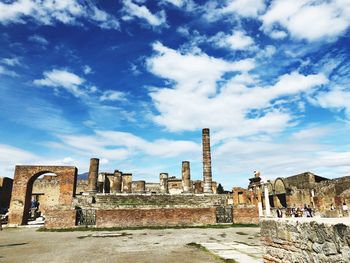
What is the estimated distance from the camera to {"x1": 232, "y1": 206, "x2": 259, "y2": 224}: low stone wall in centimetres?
1623

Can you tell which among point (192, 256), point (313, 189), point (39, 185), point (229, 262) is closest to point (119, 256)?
point (192, 256)

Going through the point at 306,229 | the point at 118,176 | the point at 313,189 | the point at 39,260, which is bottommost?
the point at 39,260

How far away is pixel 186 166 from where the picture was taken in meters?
30.7

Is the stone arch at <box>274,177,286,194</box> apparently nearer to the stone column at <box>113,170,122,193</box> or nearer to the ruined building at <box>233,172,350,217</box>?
the ruined building at <box>233,172,350,217</box>

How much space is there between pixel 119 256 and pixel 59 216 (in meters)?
8.85

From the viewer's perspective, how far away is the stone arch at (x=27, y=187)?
1859 cm

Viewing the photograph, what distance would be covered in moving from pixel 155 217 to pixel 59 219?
203 inches

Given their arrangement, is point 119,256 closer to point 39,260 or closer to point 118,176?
point 39,260

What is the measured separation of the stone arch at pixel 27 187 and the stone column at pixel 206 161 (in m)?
12.1

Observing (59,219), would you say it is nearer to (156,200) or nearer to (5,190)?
(156,200)

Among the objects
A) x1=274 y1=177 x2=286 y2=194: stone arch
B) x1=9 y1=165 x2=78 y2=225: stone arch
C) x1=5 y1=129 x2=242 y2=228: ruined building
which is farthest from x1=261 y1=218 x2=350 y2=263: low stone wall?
x1=274 y1=177 x2=286 y2=194: stone arch

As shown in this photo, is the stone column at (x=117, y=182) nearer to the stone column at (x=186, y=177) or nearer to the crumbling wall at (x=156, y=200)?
the stone column at (x=186, y=177)

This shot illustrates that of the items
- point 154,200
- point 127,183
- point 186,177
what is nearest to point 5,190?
point 127,183

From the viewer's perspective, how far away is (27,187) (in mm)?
19422
